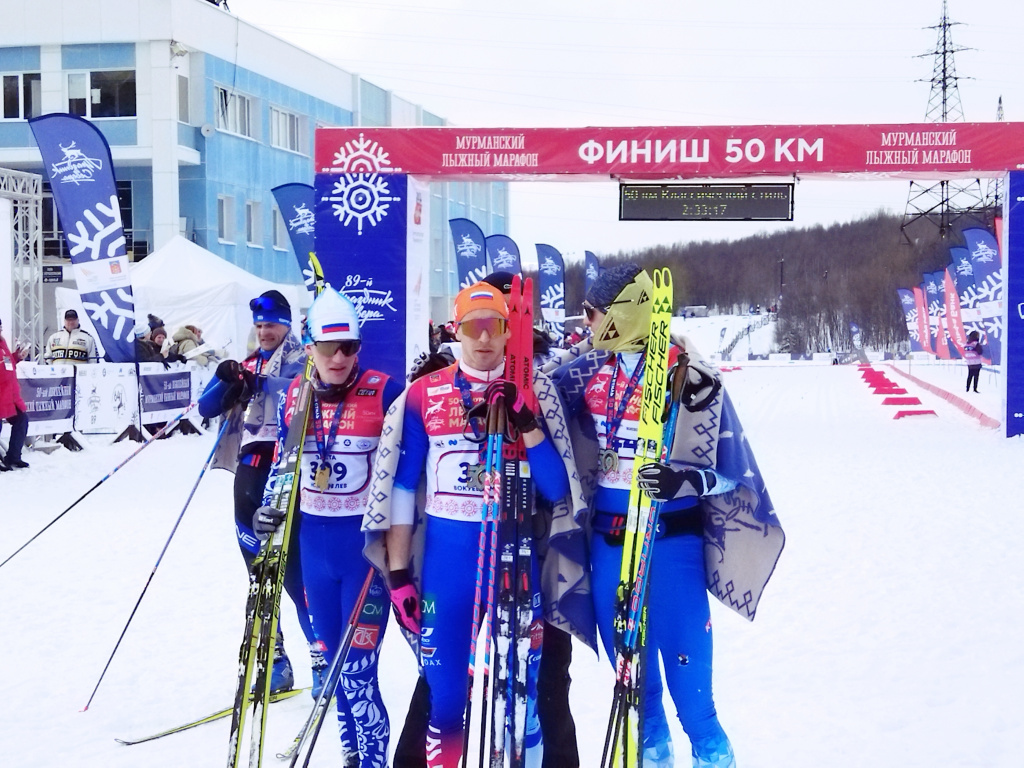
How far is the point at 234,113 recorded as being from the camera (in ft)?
100.0

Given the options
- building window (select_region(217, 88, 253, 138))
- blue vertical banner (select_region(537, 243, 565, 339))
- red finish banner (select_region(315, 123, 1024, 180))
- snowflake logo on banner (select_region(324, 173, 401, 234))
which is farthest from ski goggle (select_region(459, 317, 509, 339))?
building window (select_region(217, 88, 253, 138))

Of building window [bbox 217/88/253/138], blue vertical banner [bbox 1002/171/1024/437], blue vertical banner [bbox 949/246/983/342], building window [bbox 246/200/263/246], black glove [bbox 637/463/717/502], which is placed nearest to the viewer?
black glove [bbox 637/463/717/502]

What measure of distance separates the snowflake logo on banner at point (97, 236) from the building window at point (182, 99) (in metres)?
16.9

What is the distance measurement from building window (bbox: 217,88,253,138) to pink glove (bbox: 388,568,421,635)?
94.2 ft

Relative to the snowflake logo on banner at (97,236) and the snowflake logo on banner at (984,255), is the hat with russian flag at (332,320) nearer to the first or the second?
the snowflake logo on banner at (97,236)

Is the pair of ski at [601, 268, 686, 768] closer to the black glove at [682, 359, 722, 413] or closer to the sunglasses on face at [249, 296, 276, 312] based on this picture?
the black glove at [682, 359, 722, 413]

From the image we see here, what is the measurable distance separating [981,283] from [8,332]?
727 inches

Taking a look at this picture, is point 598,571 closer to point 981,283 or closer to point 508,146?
point 508,146

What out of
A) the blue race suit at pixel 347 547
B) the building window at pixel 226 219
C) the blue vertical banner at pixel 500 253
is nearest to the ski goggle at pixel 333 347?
the blue race suit at pixel 347 547

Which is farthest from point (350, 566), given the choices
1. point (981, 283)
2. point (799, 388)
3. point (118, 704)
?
point (799, 388)

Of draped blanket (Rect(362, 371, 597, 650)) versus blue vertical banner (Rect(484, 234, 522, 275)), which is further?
blue vertical banner (Rect(484, 234, 522, 275))

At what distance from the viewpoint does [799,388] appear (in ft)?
92.7

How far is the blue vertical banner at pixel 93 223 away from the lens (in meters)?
13.0

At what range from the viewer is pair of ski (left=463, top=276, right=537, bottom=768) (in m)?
3.08
